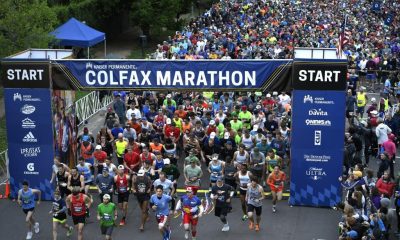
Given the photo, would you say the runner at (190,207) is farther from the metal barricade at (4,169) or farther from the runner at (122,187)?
the metal barricade at (4,169)

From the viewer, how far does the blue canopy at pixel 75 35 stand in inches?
1289

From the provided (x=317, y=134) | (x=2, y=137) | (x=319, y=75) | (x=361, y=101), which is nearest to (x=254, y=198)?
(x=317, y=134)

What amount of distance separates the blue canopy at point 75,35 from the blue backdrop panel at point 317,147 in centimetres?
1710

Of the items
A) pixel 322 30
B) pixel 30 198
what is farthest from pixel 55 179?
pixel 322 30

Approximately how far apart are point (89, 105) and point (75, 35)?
6.54m

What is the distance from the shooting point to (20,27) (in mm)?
24797

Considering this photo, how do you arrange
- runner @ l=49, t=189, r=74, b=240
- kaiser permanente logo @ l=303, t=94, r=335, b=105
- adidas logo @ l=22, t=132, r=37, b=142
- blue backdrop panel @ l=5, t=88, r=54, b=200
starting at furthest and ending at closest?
adidas logo @ l=22, t=132, r=37, b=142 < blue backdrop panel @ l=5, t=88, r=54, b=200 < kaiser permanente logo @ l=303, t=94, r=335, b=105 < runner @ l=49, t=189, r=74, b=240

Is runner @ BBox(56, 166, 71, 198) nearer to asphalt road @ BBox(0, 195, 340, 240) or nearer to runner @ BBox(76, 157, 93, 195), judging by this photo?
runner @ BBox(76, 157, 93, 195)

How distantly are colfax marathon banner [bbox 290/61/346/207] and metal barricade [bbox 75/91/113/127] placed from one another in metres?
10.7

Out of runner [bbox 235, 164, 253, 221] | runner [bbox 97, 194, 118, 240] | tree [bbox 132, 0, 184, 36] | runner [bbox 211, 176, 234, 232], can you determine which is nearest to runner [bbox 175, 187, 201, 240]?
runner [bbox 211, 176, 234, 232]

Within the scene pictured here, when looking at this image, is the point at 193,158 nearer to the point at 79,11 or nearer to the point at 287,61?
the point at 287,61

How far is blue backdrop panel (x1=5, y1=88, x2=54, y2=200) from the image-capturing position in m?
18.7

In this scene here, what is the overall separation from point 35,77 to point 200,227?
6.05 metres

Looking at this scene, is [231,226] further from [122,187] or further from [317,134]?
[317,134]
